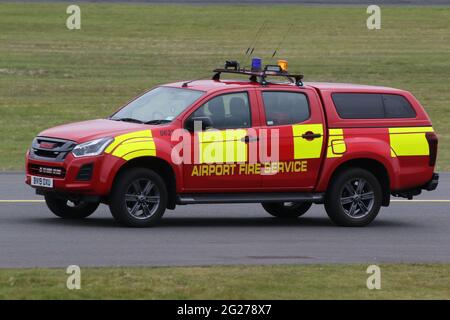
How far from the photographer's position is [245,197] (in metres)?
14.8

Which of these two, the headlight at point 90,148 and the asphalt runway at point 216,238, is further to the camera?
the headlight at point 90,148

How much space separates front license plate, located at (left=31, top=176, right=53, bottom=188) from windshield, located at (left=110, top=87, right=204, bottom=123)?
1303 mm

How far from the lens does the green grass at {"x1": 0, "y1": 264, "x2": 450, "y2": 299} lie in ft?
33.9


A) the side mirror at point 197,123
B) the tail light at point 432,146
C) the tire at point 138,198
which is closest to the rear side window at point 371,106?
the tail light at point 432,146

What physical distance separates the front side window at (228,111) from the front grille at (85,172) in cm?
137

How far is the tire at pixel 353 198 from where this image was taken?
49.9 ft

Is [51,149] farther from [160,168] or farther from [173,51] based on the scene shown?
[173,51]

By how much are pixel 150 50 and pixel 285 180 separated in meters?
22.7

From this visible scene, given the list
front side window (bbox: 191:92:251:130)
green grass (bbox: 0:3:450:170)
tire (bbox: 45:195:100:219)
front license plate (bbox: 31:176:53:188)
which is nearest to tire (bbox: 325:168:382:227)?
front side window (bbox: 191:92:251:130)

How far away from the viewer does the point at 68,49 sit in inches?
1457

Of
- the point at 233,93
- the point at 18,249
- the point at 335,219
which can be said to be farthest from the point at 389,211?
the point at 18,249

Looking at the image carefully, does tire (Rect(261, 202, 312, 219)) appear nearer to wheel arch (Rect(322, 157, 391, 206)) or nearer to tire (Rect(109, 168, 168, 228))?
wheel arch (Rect(322, 157, 391, 206))

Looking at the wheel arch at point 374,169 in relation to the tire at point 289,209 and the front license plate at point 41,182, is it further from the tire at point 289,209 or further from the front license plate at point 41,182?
the front license plate at point 41,182

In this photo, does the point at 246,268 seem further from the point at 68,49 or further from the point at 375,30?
the point at 375,30
